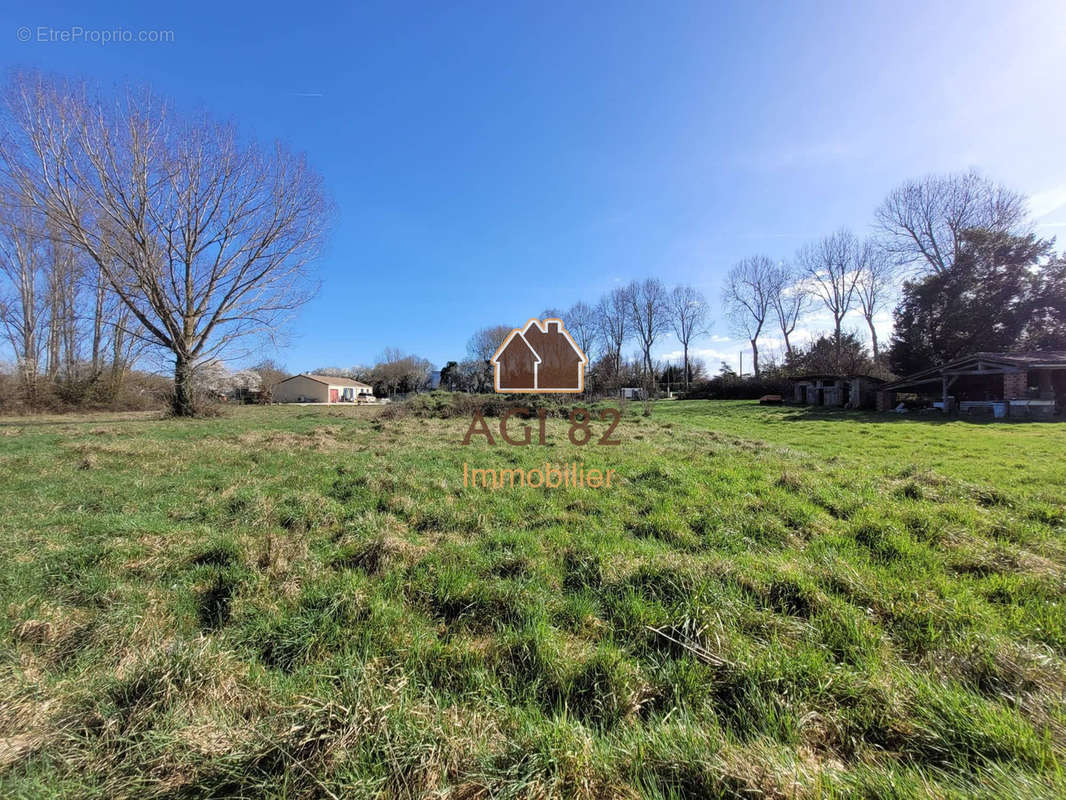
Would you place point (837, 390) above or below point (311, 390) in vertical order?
below

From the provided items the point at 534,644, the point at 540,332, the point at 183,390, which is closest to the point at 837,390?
the point at 540,332

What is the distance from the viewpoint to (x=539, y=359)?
43.5 ft

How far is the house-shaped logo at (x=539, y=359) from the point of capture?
12.0m

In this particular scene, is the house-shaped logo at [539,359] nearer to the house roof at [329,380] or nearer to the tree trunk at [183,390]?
the tree trunk at [183,390]

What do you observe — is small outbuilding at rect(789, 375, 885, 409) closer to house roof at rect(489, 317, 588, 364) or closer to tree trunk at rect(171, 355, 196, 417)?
house roof at rect(489, 317, 588, 364)

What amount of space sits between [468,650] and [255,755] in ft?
3.37

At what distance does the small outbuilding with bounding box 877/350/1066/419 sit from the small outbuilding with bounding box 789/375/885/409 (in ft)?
5.60

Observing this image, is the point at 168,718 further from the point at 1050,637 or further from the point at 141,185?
the point at 141,185

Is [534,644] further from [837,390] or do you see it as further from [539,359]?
[837,390]

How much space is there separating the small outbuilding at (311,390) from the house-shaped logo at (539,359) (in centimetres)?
4036

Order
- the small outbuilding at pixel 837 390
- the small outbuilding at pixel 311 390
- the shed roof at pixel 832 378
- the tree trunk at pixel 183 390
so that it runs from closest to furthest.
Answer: the tree trunk at pixel 183 390, the small outbuilding at pixel 837 390, the shed roof at pixel 832 378, the small outbuilding at pixel 311 390

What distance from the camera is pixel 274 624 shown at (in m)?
2.42

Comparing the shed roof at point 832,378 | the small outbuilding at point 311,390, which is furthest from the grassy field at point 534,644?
the small outbuilding at point 311,390

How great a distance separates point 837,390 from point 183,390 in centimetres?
3719
